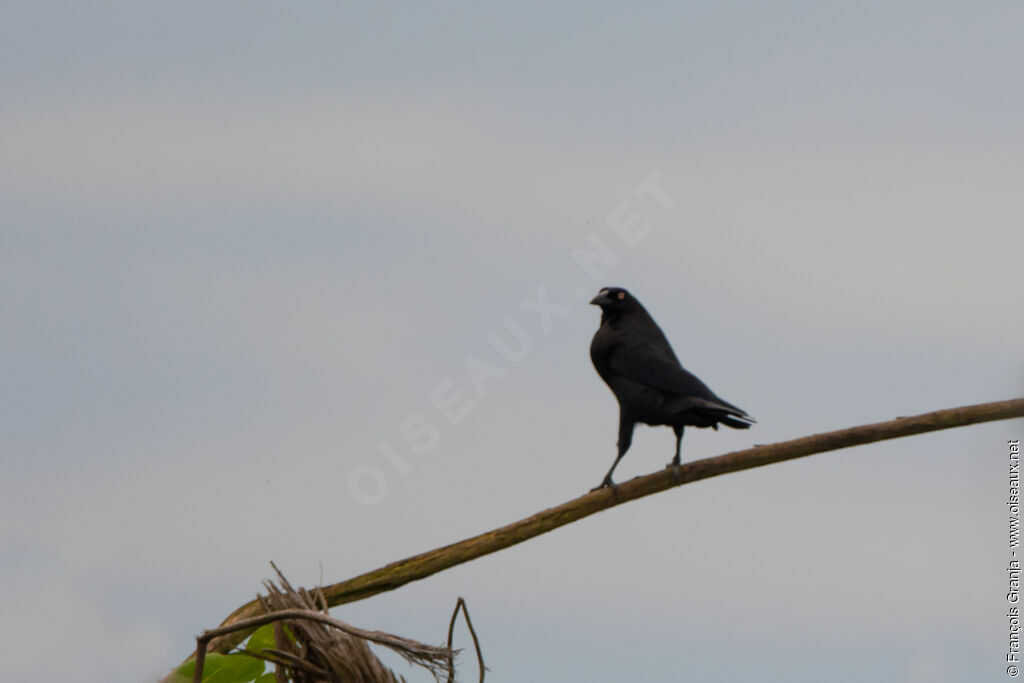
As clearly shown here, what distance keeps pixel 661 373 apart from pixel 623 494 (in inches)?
52.1

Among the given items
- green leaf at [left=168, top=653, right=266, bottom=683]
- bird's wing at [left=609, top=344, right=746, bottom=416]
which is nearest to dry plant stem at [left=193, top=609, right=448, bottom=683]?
green leaf at [left=168, top=653, right=266, bottom=683]

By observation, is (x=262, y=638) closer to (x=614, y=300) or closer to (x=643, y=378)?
(x=643, y=378)

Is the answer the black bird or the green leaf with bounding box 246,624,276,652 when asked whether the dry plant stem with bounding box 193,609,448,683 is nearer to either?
the green leaf with bounding box 246,624,276,652

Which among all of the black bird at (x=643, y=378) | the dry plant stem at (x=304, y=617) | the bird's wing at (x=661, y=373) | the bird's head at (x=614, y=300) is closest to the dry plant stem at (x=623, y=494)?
the dry plant stem at (x=304, y=617)

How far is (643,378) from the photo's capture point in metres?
5.23

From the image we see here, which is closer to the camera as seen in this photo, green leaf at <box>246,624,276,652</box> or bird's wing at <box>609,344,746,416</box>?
green leaf at <box>246,624,276,652</box>

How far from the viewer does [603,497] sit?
12.2 ft

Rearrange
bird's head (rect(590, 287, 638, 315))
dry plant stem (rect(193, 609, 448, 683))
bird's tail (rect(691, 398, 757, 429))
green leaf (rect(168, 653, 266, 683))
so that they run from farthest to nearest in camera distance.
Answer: bird's head (rect(590, 287, 638, 315)), bird's tail (rect(691, 398, 757, 429)), green leaf (rect(168, 653, 266, 683)), dry plant stem (rect(193, 609, 448, 683))

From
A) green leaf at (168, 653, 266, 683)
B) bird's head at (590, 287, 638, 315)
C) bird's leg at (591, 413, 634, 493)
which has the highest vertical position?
bird's head at (590, 287, 638, 315)

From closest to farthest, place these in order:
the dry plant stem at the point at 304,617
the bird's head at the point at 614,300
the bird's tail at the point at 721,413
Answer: the dry plant stem at the point at 304,617 < the bird's tail at the point at 721,413 < the bird's head at the point at 614,300

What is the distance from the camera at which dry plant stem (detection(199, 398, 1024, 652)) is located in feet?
11.6

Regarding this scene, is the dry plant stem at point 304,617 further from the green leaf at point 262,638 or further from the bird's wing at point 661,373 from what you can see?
the bird's wing at point 661,373

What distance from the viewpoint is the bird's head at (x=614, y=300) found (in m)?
5.73

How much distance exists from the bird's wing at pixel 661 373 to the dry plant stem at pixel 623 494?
84 centimetres
